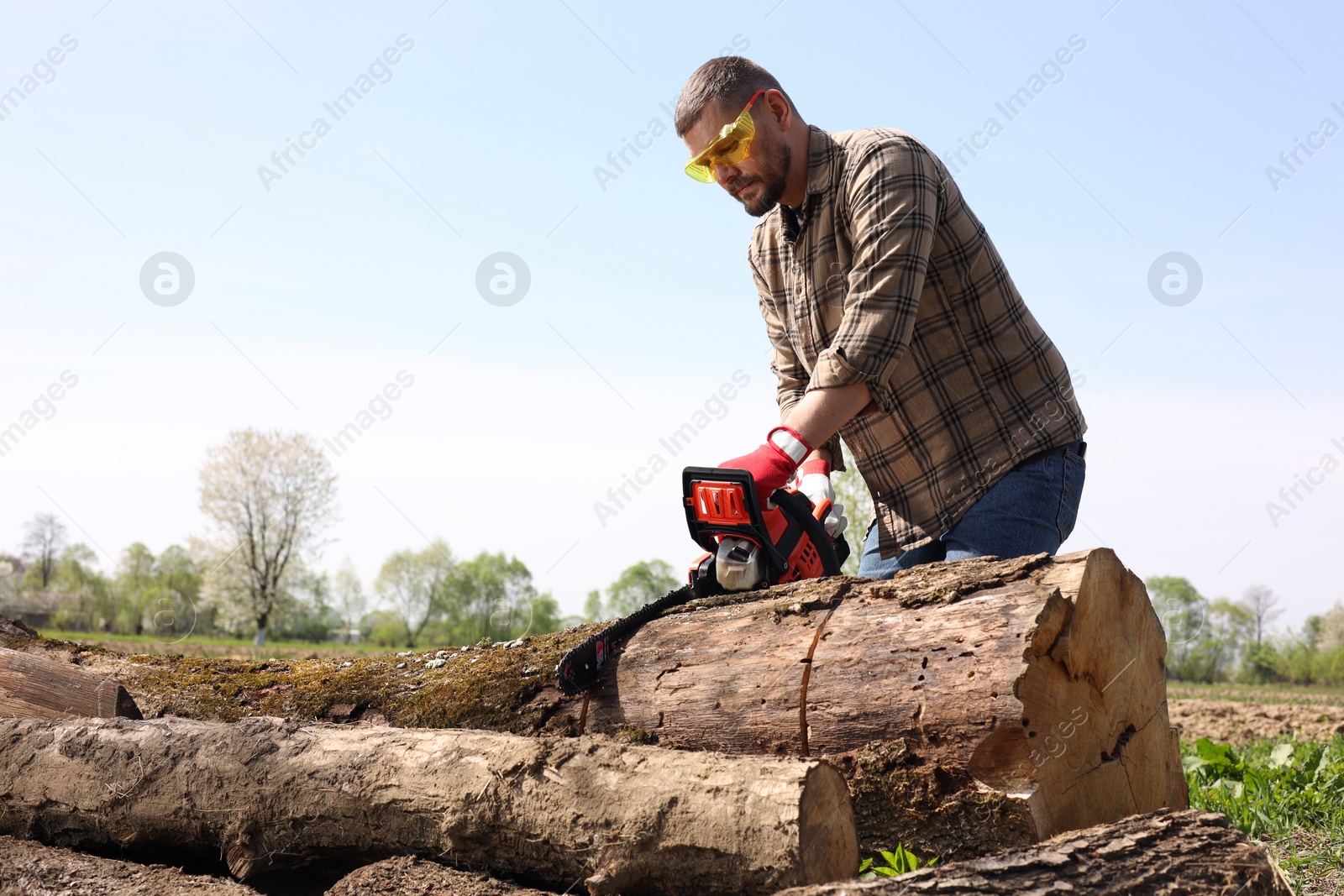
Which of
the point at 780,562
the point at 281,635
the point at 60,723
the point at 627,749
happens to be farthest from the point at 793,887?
the point at 281,635

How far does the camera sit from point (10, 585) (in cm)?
3441

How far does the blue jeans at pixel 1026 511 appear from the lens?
3131 millimetres

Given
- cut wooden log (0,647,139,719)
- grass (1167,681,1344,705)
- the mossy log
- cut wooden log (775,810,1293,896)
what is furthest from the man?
grass (1167,681,1344,705)

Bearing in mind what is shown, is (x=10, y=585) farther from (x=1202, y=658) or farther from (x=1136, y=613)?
(x=1202, y=658)

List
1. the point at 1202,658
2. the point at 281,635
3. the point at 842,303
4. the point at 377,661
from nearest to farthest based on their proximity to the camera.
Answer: the point at 842,303 < the point at 377,661 < the point at 281,635 < the point at 1202,658

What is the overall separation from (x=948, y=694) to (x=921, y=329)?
147 cm

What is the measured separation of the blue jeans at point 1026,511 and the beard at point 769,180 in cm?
135

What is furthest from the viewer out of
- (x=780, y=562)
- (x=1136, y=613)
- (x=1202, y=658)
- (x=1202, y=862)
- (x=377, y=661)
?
(x=1202, y=658)

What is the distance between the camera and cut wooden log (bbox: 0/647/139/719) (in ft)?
12.4

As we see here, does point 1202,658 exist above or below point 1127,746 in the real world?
below

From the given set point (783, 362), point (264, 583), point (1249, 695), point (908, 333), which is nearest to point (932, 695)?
point (908, 333)

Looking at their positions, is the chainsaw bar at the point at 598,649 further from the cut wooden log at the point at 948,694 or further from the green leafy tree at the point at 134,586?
the green leafy tree at the point at 134,586

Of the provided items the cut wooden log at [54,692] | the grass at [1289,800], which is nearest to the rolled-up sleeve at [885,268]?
the grass at [1289,800]

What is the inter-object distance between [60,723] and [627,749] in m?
2.43
